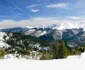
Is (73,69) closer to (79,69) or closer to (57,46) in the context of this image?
(79,69)

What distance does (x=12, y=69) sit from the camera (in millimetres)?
17891

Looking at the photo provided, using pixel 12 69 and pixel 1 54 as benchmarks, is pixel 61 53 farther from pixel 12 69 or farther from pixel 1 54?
pixel 12 69

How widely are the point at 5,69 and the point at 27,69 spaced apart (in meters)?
2.16

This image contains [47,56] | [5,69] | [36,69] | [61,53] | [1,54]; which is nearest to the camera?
[5,69]

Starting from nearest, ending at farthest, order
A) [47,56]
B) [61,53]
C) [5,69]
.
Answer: [5,69], [61,53], [47,56]

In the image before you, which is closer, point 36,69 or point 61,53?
point 36,69

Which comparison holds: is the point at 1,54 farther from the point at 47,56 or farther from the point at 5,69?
the point at 47,56

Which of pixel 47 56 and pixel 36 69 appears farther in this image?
pixel 47 56

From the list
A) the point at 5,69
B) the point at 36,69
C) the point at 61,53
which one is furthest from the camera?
the point at 61,53

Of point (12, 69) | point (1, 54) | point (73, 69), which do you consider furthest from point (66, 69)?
point (1, 54)

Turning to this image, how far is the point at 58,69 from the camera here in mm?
19531

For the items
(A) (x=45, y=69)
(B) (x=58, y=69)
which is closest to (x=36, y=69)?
(A) (x=45, y=69)

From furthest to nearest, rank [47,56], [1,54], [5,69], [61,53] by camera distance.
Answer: [47,56] → [61,53] → [1,54] → [5,69]

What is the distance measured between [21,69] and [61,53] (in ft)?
238
